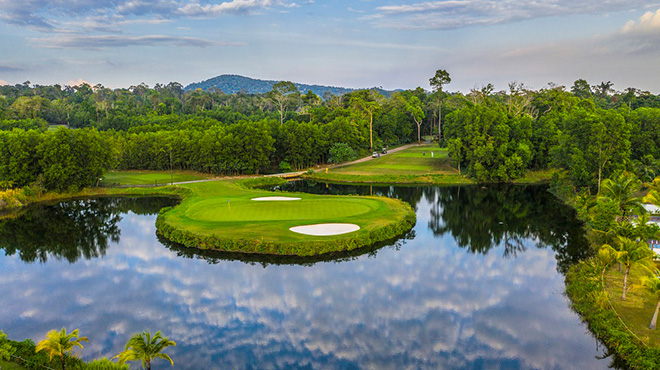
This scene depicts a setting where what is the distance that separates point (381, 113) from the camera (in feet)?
390

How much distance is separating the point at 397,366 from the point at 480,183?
5675 centimetres

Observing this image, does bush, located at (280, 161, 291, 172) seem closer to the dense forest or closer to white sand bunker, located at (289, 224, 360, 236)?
the dense forest

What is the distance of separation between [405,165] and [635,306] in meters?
61.3

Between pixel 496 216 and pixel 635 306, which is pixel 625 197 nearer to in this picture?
pixel 635 306

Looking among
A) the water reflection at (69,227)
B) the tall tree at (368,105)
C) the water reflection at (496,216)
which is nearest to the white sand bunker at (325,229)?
the water reflection at (496,216)

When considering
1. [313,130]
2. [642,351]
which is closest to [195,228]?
[642,351]

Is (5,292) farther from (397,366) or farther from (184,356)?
(397,366)

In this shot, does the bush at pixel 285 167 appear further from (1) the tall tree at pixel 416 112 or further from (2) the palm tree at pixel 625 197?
(2) the palm tree at pixel 625 197

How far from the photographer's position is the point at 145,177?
245 feet

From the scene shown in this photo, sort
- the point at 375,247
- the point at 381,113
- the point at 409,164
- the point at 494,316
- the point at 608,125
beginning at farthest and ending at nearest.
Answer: the point at 381,113, the point at 409,164, the point at 608,125, the point at 375,247, the point at 494,316

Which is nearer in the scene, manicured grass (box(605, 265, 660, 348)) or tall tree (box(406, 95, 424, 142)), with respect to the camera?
manicured grass (box(605, 265, 660, 348))

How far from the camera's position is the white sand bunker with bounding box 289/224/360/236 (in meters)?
38.5

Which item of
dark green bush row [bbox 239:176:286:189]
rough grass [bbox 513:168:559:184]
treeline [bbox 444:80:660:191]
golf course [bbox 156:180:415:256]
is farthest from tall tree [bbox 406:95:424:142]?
golf course [bbox 156:180:415:256]

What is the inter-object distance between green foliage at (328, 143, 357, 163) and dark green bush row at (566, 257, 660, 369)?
58.2 meters
